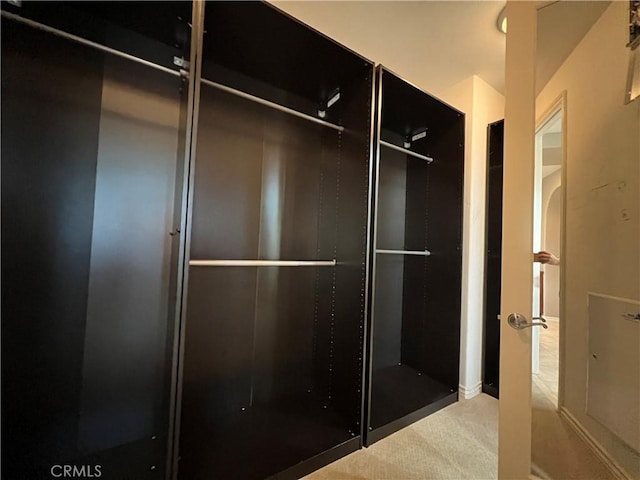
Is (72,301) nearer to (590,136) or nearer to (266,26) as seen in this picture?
(266,26)

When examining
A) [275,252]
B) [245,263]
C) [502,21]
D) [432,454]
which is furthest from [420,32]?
[432,454]

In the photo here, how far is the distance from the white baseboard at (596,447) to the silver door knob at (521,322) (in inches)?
18.0

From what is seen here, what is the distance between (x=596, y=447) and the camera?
129 cm

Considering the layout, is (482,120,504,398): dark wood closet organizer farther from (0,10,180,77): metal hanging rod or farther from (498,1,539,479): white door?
(0,10,180,77): metal hanging rod

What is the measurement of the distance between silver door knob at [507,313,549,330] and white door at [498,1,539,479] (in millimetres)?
12

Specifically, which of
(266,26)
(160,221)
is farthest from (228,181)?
(266,26)

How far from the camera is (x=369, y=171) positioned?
5.71 ft

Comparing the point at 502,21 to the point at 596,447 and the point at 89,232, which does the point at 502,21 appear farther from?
the point at 89,232

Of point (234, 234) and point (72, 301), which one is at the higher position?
point (234, 234)

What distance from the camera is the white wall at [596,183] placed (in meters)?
1.28

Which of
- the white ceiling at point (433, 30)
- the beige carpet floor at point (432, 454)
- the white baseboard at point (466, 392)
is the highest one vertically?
the white ceiling at point (433, 30)

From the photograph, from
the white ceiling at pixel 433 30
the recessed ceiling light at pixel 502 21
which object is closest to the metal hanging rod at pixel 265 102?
the white ceiling at pixel 433 30

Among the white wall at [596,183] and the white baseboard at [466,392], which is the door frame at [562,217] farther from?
the white baseboard at [466,392]

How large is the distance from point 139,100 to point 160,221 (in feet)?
2.14
